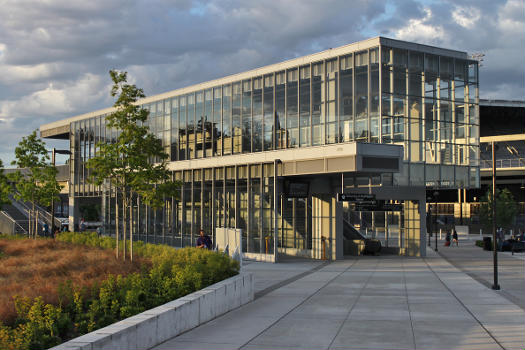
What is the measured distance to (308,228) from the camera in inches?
1465

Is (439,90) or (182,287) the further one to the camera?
(439,90)

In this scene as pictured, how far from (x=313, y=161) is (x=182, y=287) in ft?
62.8

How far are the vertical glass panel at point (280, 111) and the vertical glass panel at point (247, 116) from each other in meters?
2.25

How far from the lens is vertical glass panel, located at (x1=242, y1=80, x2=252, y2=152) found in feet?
126

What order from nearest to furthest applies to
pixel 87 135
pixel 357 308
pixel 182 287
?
1. pixel 182 287
2. pixel 357 308
3. pixel 87 135

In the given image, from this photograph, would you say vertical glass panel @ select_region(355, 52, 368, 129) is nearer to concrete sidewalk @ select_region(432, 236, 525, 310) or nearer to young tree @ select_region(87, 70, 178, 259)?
concrete sidewalk @ select_region(432, 236, 525, 310)

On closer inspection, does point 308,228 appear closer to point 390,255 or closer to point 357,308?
point 390,255

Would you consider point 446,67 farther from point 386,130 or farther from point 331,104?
point 331,104

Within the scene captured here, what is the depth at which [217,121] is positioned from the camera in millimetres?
41031

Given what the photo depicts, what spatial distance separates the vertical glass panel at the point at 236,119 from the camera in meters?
39.2

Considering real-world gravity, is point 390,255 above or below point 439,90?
below

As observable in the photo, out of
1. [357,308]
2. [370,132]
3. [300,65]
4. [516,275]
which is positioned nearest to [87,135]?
[300,65]

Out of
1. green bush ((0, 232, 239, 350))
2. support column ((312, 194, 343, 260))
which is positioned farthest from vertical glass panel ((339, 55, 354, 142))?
green bush ((0, 232, 239, 350))

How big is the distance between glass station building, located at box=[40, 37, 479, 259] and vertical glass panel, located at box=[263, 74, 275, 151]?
69 millimetres
